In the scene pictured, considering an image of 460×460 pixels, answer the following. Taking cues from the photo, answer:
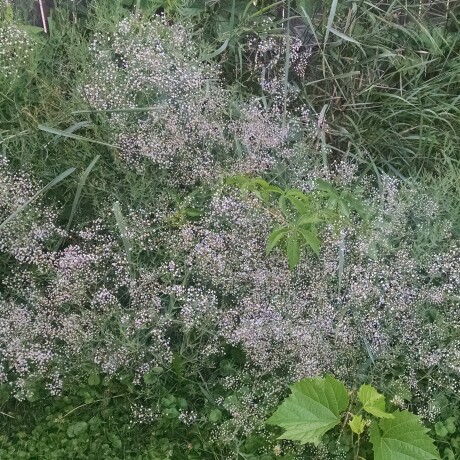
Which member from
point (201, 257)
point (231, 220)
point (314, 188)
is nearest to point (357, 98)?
point (314, 188)

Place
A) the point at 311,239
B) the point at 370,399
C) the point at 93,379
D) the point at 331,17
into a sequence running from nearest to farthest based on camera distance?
1. the point at 311,239
2. the point at 370,399
3. the point at 93,379
4. the point at 331,17

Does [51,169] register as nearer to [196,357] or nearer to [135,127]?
[135,127]

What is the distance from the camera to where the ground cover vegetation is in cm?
193

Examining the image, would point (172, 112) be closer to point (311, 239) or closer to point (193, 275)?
point (193, 275)

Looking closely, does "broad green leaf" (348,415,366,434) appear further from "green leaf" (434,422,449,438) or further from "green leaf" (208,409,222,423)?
"green leaf" (208,409,222,423)

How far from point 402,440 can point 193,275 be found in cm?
80

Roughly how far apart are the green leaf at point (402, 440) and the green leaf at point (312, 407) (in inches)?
5.4

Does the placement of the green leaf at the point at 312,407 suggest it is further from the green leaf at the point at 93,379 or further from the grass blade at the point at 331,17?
the grass blade at the point at 331,17

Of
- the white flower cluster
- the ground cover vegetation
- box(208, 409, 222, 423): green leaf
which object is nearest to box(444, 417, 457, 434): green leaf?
the ground cover vegetation

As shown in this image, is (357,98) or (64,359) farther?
(357,98)

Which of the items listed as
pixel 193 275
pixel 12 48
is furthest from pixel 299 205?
pixel 12 48

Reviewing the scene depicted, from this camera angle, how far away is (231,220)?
1996 millimetres

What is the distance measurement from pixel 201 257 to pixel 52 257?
1.48ft

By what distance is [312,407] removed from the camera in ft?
6.18
